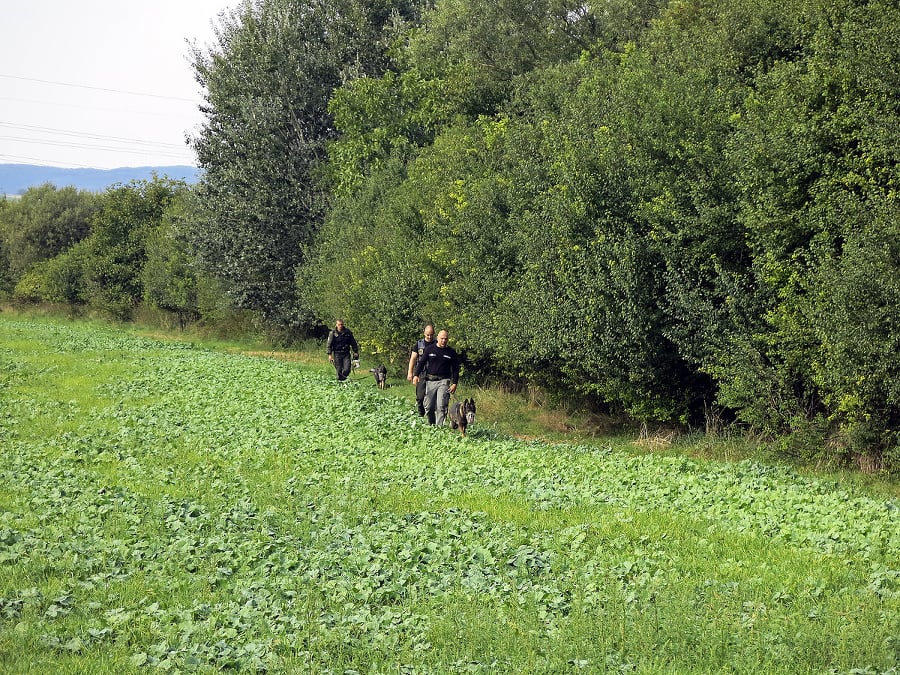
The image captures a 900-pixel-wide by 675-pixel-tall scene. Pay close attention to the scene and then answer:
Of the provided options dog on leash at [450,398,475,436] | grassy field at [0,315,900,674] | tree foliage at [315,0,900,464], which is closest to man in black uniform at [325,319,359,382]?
tree foliage at [315,0,900,464]

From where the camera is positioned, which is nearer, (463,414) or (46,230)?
(463,414)

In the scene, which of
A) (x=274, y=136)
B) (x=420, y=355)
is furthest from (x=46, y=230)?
(x=420, y=355)

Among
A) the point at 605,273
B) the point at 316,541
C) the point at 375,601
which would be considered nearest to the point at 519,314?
the point at 605,273

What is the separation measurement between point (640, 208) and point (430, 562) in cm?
1502

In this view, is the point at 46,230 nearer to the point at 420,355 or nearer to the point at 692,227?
the point at 420,355

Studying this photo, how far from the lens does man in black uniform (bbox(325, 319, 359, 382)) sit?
104 ft

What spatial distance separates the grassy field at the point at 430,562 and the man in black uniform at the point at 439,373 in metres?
2.31

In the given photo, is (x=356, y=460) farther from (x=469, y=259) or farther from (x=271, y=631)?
(x=469, y=259)

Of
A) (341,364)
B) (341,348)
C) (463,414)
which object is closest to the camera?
(463,414)

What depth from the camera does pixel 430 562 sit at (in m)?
10.2

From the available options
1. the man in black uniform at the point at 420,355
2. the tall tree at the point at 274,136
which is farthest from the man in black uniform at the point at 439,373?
the tall tree at the point at 274,136

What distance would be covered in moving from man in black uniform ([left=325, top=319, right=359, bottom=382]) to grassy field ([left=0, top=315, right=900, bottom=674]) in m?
12.8

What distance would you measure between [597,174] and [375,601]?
1771 cm

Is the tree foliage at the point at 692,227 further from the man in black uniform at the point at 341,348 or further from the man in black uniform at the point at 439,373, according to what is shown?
the man in black uniform at the point at 439,373
